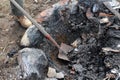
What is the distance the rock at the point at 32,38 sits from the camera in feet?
14.5

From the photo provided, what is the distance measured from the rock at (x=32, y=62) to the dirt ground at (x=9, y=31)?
18cm

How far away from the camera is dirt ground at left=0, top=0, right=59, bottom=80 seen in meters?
4.12

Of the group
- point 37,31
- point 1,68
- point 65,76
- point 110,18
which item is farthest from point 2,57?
point 110,18

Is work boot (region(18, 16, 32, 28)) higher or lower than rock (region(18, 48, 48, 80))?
higher

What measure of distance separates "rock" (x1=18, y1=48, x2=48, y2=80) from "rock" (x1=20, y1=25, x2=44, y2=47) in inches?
9.0

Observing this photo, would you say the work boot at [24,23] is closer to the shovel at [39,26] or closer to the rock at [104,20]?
the shovel at [39,26]

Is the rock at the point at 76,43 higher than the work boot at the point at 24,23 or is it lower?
lower

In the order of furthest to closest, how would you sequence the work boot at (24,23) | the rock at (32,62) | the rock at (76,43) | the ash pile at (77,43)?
the work boot at (24,23) → the rock at (76,43) → the ash pile at (77,43) → the rock at (32,62)

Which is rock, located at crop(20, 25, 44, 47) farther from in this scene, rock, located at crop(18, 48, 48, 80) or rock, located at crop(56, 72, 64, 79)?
rock, located at crop(56, 72, 64, 79)

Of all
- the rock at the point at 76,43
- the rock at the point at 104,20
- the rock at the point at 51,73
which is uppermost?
the rock at the point at 104,20

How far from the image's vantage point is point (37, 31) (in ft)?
14.6

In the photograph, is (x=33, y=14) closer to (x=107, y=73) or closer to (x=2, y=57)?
(x=2, y=57)

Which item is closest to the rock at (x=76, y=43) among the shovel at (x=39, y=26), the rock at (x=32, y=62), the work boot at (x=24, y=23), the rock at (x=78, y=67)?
the shovel at (x=39, y=26)

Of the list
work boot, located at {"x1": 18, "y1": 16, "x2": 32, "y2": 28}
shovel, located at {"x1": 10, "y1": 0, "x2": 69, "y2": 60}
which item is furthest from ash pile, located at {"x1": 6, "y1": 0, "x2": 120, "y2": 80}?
work boot, located at {"x1": 18, "y1": 16, "x2": 32, "y2": 28}
